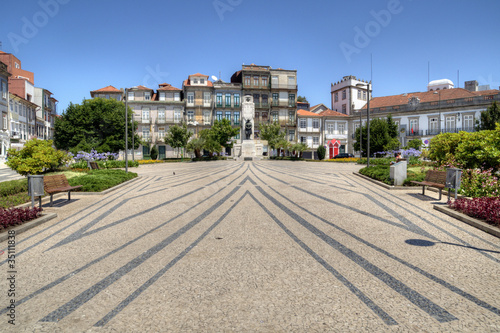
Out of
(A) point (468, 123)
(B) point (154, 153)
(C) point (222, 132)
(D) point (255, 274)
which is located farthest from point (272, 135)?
(D) point (255, 274)

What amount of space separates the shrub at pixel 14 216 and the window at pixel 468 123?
5359 centimetres

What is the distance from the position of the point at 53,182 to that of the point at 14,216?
12.4 feet

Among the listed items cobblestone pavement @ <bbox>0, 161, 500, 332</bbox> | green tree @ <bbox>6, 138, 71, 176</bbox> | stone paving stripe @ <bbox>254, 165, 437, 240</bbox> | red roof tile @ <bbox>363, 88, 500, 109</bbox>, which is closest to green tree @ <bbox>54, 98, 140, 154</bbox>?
green tree @ <bbox>6, 138, 71, 176</bbox>

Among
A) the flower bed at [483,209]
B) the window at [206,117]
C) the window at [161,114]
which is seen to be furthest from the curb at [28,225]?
the window at [206,117]

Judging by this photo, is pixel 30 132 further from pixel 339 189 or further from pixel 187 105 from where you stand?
pixel 339 189

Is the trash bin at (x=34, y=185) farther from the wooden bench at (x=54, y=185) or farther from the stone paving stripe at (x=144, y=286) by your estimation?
the stone paving stripe at (x=144, y=286)

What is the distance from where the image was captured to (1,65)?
34.5 meters

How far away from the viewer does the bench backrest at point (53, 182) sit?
10.0 meters

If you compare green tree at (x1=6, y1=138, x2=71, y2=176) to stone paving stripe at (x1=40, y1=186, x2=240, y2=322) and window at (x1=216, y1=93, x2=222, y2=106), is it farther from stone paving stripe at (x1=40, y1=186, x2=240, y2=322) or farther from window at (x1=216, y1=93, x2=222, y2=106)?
window at (x1=216, y1=93, x2=222, y2=106)

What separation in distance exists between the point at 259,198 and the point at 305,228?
4.31 m

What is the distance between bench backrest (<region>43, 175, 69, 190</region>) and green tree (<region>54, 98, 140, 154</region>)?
3262 cm

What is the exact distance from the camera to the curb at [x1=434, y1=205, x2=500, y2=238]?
6.32m

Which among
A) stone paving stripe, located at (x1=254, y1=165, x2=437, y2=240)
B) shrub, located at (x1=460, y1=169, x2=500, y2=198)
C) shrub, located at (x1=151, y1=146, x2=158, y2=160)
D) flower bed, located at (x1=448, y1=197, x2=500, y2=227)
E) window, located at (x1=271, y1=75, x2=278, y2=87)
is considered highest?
window, located at (x1=271, y1=75, x2=278, y2=87)

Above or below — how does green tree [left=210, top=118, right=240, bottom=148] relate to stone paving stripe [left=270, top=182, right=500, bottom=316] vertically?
above
